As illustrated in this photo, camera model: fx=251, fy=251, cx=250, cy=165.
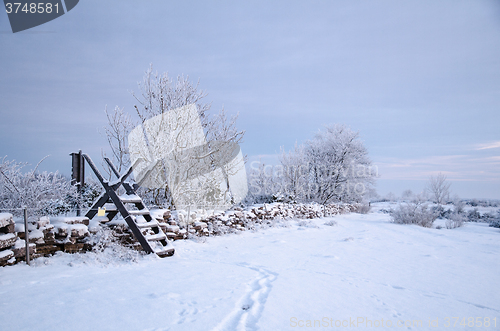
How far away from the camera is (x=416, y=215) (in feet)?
43.0

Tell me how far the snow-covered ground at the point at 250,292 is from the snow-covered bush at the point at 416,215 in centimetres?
813

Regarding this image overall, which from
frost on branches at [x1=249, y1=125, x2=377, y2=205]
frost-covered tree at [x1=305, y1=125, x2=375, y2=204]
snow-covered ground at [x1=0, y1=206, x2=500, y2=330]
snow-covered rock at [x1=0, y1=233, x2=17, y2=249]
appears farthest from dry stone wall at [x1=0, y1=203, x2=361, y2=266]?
frost-covered tree at [x1=305, y1=125, x2=375, y2=204]

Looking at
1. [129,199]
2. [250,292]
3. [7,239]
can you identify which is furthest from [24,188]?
[250,292]

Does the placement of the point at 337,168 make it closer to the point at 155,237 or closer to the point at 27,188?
the point at 155,237

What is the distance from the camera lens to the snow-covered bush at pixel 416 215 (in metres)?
12.8

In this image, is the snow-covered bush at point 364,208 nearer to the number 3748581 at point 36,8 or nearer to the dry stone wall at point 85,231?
the dry stone wall at point 85,231

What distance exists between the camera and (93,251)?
4.62 metres

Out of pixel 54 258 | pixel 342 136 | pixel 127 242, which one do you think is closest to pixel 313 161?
pixel 342 136

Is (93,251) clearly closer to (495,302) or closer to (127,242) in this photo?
(127,242)

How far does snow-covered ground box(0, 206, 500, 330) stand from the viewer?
8.23ft

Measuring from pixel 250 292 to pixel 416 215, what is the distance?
13.2 m

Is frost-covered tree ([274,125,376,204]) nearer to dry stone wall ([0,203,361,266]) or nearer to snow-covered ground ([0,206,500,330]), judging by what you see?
dry stone wall ([0,203,361,266])

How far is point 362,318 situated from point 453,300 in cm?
152

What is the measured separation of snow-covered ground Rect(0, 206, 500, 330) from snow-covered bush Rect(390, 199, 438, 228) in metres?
8.13
